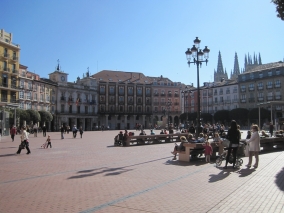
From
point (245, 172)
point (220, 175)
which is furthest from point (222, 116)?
point (220, 175)

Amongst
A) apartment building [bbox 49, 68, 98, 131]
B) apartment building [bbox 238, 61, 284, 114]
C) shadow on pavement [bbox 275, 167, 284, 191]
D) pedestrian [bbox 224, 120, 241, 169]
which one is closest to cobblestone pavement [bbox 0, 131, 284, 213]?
shadow on pavement [bbox 275, 167, 284, 191]

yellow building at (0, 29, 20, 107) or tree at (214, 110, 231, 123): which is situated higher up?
yellow building at (0, 29, 20, 107)

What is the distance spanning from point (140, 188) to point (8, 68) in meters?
52.6

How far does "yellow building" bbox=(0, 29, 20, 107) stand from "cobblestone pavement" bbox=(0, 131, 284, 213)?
45.2 metres

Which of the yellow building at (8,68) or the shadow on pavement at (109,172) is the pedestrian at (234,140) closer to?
the shadow on pavement at (109,172)

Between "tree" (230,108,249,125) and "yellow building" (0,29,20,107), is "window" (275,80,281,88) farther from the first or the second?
"yellow building" (0,29,20,107)

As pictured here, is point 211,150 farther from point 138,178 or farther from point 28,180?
point 28,180

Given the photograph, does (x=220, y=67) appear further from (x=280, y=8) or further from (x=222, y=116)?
(x=280, y=8)

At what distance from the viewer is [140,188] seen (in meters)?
7.96

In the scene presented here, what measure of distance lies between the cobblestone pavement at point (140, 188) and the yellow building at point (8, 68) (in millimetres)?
45158

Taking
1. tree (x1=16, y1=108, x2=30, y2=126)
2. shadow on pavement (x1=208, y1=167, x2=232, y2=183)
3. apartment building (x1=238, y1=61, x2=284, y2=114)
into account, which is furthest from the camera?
apartment building (x1=238, y1=61, x2=284, y2=114)

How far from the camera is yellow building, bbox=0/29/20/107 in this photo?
171 ft

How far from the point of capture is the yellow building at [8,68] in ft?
171

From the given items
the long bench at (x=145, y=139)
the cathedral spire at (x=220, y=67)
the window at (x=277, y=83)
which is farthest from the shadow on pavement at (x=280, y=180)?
the cathedral spire at (x=220, y=67)
